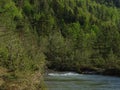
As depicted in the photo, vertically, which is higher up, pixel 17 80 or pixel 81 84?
pixel 17 80

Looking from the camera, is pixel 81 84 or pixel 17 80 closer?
pixel 17 80

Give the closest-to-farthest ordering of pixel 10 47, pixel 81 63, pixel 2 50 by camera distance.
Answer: pixel 2 50
pixel 10 47
pixel 81 63

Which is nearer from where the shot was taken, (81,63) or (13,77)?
(13,77)

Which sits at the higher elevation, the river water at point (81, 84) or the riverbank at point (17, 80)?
the riverbank at point (17, 80)

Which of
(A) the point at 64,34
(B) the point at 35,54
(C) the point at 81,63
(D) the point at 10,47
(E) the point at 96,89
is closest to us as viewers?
(D) the point at 10,47

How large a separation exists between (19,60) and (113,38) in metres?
103

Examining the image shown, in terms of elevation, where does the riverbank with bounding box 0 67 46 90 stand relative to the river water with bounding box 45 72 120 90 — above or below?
above

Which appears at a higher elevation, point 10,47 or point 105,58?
point 10,47

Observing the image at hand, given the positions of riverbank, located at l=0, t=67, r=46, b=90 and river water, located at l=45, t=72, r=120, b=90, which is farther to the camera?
river water, located at l=45, t=72, r=120, b=90

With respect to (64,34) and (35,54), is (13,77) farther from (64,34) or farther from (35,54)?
(64,34)

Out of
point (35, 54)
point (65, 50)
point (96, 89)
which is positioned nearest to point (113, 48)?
point (65, 50)

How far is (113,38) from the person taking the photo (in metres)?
142

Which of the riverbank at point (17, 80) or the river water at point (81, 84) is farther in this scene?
the river water at point (81, 84)

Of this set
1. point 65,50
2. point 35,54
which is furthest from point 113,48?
point 35,54
